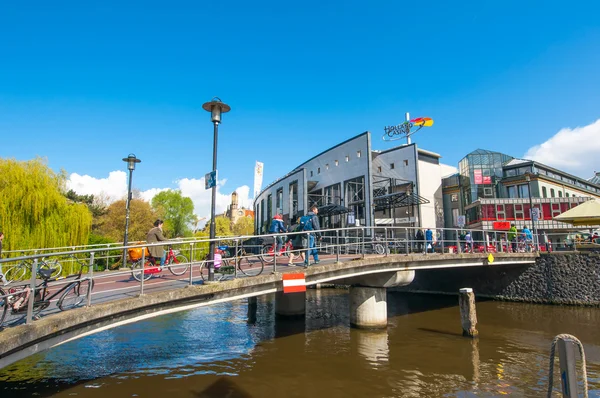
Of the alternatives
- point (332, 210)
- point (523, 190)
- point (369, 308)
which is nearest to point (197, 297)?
point (369, 308)

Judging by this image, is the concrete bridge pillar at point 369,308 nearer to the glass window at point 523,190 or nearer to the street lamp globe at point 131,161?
the street lamp globe at point 131,161

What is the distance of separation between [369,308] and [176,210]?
61951 mm

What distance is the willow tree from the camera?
17391 millimetres

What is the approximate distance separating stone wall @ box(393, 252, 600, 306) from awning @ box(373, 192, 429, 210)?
11.4m

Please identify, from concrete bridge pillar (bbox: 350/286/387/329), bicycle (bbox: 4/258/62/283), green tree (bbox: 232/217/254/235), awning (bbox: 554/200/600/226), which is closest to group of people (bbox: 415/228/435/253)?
concrete bridge pillar (bbox: 350/286/387/329)

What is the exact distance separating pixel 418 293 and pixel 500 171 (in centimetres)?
2430

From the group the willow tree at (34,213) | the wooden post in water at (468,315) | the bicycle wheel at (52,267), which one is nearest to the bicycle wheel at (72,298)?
the bicycle wheel at (52,267)

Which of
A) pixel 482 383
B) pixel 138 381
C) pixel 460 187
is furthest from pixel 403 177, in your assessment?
pixel 138 381

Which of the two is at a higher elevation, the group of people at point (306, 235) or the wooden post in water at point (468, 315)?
the group of people at point (306, 235)

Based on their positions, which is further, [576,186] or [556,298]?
[576,186]

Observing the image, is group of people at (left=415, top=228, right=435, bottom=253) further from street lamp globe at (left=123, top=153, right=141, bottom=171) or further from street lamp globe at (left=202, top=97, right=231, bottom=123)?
street lamp globe at (left=123, top=153, right=141, bottom=171)

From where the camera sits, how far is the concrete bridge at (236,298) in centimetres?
563

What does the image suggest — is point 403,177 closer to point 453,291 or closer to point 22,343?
point 453,291

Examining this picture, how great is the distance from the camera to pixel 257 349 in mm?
10938
